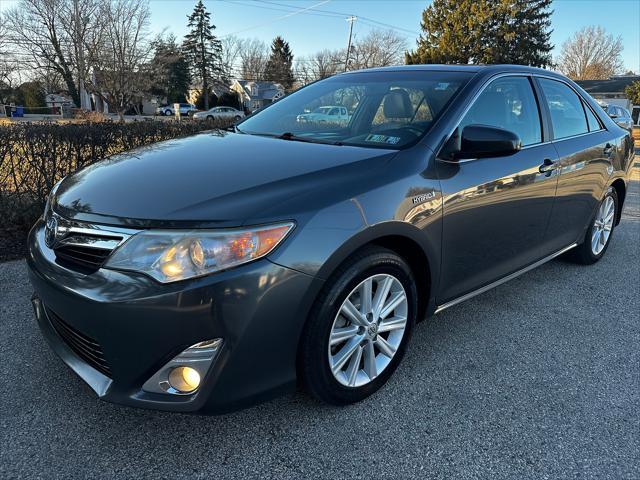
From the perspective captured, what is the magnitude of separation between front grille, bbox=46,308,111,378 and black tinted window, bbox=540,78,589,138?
3239mm

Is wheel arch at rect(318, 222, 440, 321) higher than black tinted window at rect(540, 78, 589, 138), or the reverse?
black tinted window at rect(540, 78, 589, 138)

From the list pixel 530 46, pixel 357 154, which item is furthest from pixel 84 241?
pixel 530 46

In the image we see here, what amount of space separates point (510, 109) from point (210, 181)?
211 cm

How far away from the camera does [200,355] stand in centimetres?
176

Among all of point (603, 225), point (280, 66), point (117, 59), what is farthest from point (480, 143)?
point (280, 66)

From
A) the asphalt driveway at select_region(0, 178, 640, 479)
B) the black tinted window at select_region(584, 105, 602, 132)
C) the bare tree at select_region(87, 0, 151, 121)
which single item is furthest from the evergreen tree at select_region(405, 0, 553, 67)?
the asphalt driveway at select_region(0, 178, 640, 479)

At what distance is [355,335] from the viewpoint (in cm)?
223

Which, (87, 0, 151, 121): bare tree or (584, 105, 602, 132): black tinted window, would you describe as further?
(87, 0, 151, 121): bare tree

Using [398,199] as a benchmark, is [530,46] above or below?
above

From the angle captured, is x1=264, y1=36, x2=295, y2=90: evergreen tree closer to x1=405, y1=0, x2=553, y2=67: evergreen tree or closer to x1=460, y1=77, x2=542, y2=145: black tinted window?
x1=405, y1=0, x2=553, y2=67: evergreen tree

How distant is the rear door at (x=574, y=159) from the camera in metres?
3.46

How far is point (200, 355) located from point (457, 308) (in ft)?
7.31

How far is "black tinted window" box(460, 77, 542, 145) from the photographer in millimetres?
2816

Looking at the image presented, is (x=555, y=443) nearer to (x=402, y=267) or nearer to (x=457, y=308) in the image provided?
(x=402, y=267)
